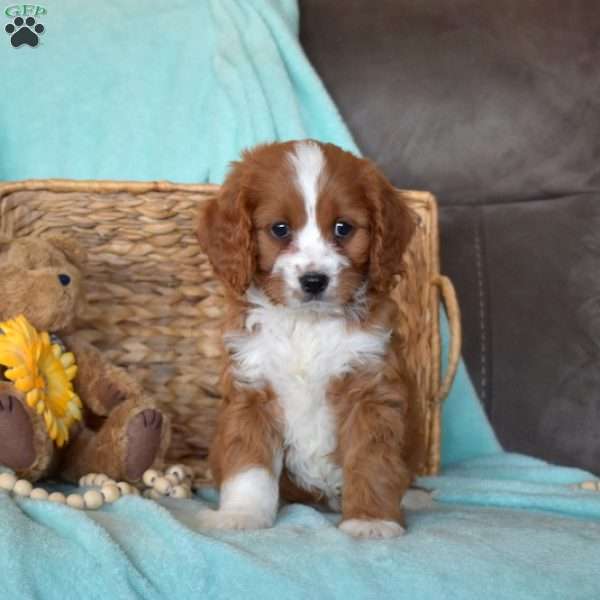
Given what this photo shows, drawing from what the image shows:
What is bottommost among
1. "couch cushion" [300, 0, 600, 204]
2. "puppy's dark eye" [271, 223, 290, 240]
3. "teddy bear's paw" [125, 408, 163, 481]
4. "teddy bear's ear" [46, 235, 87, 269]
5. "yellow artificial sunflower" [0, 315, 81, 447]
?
"teddy bear's paw" [125, 408, 163, 481]

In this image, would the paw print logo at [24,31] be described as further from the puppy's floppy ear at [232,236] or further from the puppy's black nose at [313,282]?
the puppy's black nose at [313,282]

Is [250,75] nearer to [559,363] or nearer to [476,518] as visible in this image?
[559,363]

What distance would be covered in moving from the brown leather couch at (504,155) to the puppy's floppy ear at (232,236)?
1.31m

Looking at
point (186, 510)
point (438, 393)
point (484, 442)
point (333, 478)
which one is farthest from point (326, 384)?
point (484, 442)

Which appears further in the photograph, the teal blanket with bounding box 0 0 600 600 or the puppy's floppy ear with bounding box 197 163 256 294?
the puppy's floppy ear with bounding box 197 163 256 294

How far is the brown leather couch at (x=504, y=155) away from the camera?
352 centimetres

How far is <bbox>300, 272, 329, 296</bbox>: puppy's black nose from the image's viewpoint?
2.41 metres

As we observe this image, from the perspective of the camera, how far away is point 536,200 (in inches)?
→ 148

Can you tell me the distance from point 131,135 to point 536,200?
1.54m

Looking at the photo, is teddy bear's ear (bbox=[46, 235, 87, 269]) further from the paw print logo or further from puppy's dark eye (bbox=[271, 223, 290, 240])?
the paw print logo

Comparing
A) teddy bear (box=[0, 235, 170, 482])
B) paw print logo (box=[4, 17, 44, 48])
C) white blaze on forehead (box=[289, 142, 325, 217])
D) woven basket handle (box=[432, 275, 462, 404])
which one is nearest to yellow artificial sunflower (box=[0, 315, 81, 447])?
teddy bear (box=[0, 235, 170, 482])

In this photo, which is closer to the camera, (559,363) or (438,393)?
(438,393)

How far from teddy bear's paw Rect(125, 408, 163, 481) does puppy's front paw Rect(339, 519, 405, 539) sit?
2.12 ft

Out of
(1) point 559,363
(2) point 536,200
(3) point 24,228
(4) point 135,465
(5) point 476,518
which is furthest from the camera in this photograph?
(2) point 536,200
